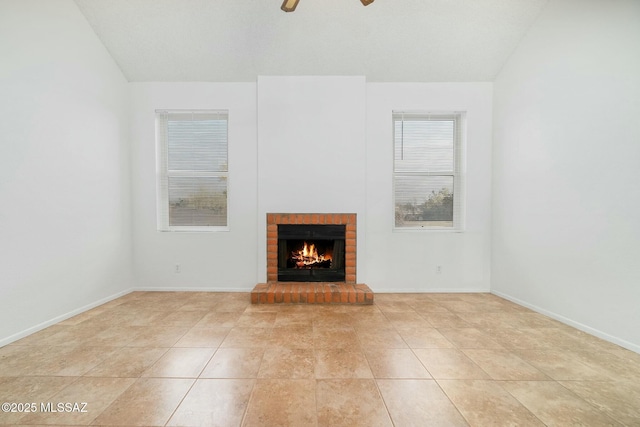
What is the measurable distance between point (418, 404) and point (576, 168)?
2589mm

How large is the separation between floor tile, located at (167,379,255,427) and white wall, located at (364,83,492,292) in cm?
231

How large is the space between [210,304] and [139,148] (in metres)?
2.28

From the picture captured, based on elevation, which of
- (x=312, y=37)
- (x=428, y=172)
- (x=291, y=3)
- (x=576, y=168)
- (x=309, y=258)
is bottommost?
(x=309, y=258)

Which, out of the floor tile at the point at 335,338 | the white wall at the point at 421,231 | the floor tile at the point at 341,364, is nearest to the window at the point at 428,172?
the white wall at the point at 421,231

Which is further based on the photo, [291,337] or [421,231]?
[421,231]

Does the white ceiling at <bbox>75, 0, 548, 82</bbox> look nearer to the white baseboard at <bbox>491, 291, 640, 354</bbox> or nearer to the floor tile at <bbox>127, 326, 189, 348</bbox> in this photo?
the white baseboard at <bbox>491, 291, 640, 354</bbox>

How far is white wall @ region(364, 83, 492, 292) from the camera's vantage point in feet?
11.9

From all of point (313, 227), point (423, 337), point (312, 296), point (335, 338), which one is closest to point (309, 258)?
point (313, 227)

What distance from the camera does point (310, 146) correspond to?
3547 millimetres

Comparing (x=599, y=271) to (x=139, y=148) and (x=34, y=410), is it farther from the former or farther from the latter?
(x=139, y=148)

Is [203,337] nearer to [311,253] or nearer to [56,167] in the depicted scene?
[311,253]

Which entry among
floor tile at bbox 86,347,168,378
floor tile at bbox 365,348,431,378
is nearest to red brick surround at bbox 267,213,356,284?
floor tile at bbox 365,348,431,378

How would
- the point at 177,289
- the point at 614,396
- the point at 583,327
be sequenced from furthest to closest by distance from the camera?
the point at 177,289 < the point at 583,327 < the point at 614,396

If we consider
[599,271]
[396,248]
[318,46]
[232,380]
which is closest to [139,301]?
[232,380]
